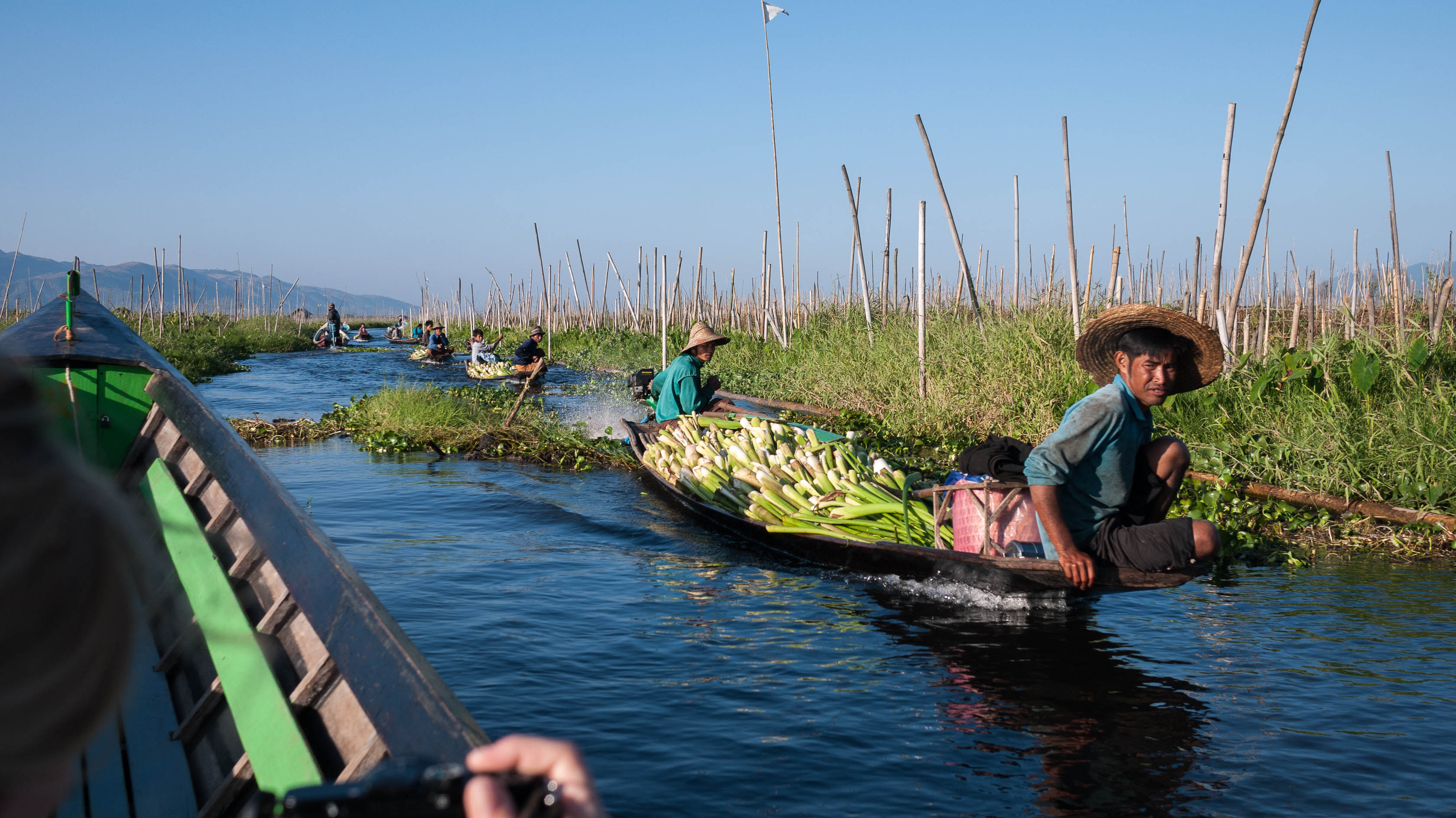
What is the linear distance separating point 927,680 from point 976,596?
92cm

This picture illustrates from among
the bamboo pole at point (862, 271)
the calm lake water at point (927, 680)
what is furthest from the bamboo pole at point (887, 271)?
the calm lake water at point (927, 680)

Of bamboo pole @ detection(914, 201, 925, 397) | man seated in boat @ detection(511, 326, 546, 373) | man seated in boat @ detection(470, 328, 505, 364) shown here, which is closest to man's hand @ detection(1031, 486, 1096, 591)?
bamboo pole @ detection(914, 201, 925, 397)

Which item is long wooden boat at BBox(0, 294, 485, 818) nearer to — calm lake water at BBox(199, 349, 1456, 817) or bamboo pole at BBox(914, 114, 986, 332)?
calm lake water at BBox(199, 349, 1456, 817)

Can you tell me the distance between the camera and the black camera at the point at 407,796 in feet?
2.53

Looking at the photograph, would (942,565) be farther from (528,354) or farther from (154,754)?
(528,354)

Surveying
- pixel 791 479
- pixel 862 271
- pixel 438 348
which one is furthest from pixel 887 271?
pixel 438 348

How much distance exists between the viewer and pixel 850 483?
7180mm

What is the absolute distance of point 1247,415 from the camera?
30.6ft

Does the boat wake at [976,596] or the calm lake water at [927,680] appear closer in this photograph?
the calm lake water at [927,680]

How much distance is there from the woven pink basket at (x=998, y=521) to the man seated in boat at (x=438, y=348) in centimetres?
2474

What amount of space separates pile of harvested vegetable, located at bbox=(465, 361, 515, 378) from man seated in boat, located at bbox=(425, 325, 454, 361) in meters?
6.70

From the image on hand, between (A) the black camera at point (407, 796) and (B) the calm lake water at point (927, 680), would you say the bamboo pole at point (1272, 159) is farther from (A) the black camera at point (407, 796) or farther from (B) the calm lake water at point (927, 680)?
(A) the black camera at point (407, 796)

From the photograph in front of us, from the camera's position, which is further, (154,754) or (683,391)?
(683,391)

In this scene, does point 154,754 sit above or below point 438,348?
below
